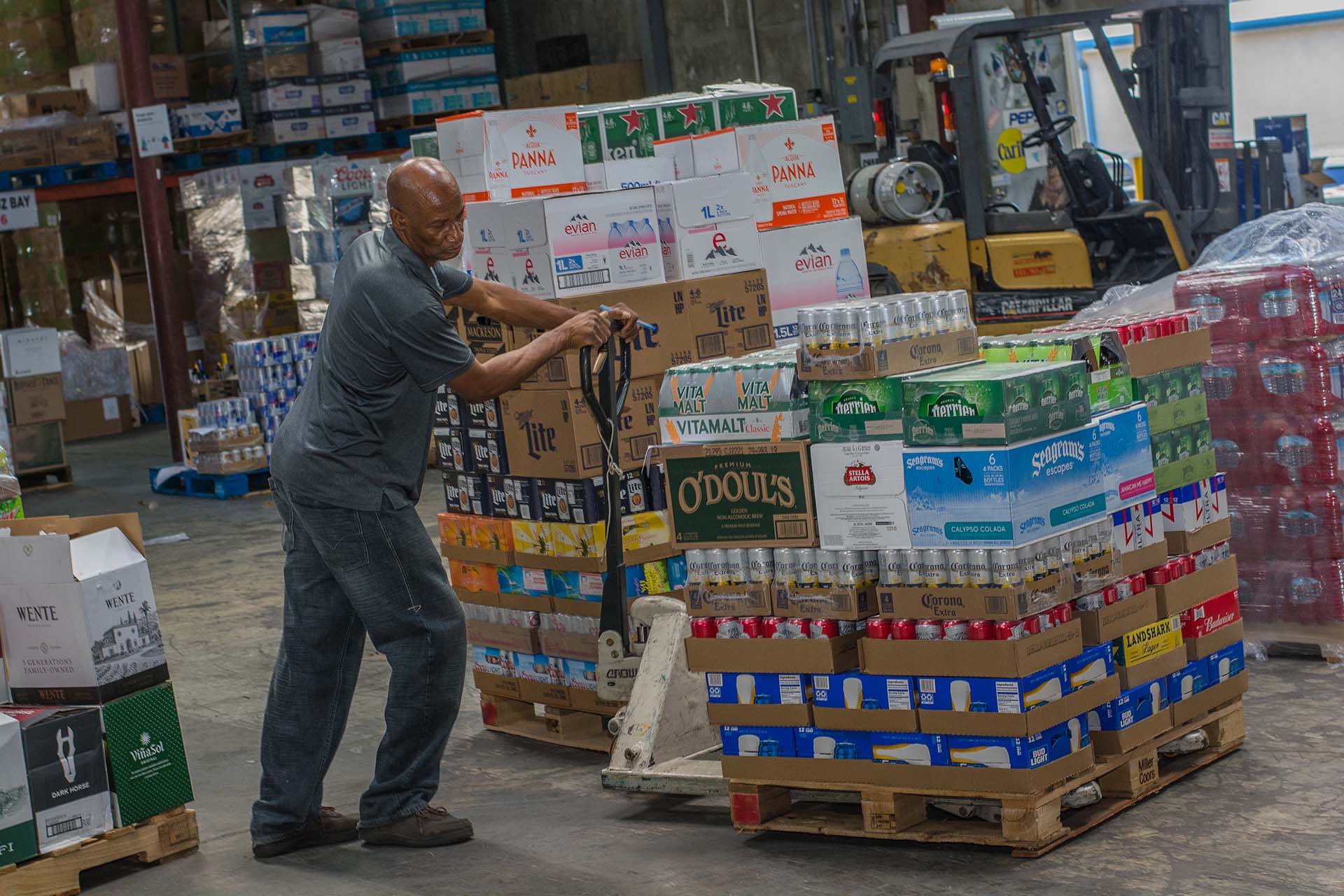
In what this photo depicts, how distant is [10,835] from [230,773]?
1.29m

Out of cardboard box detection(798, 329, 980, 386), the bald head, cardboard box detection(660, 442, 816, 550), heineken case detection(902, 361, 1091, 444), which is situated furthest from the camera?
the bald head

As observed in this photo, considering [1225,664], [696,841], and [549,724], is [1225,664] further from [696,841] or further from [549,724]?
[549,724]

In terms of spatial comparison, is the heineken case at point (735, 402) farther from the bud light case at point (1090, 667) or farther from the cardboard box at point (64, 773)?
the cardboard box at point (64, 773)

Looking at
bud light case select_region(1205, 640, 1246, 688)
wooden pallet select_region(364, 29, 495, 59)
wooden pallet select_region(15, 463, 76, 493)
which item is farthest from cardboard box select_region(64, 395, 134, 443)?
bud light case select_region(1205, 640, 1246, 688)

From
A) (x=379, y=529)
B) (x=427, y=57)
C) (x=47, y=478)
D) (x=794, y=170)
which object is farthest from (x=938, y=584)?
(x=427, y=57)

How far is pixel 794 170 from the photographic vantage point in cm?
630

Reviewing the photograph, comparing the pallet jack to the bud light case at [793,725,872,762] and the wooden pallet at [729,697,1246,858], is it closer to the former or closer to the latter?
the wooden pallet at [729,697,1246,858]

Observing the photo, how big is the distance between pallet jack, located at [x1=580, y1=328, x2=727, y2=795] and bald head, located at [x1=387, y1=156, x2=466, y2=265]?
0.65m

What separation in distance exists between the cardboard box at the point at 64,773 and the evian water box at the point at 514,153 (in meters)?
2.32

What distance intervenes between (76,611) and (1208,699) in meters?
3.31

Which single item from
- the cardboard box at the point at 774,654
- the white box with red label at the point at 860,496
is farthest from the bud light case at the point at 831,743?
the white box with red label at the point at 860,496

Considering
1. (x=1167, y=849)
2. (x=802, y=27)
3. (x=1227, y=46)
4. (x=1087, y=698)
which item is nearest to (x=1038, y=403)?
(x=1087, y=698)

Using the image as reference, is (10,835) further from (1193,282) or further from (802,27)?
(802,27)

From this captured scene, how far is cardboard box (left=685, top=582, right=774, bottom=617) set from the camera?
439cm
